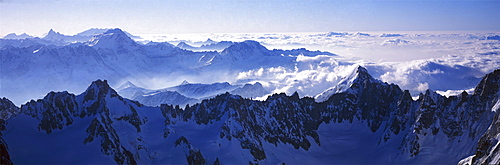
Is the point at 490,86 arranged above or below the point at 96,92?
below

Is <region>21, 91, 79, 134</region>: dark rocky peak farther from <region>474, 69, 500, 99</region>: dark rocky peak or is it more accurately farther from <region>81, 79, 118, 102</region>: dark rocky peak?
<region>474, 69, 500, 99</region>: dark rocky peak

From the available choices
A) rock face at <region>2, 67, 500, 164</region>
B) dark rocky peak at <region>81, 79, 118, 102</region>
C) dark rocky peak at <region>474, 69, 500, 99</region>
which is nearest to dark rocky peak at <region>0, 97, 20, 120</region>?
rock face at <region>2, 67, 500, 164</region>

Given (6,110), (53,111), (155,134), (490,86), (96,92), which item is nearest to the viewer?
(53,111)

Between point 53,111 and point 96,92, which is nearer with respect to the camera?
point 53,111

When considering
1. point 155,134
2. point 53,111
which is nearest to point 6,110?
point 53,111

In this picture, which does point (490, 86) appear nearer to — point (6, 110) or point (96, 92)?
point (96, 92)

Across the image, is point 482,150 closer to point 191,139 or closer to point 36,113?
point 191,139

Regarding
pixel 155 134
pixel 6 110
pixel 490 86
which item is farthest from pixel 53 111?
pixel 490 86

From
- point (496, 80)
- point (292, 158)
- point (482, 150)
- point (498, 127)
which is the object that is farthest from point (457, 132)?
point (482, 150)

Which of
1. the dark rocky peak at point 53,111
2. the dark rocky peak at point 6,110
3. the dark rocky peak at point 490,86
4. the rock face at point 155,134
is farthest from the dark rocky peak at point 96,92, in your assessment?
the dark rocky peak at point 490,86

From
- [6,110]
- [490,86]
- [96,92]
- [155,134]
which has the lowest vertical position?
[155,134]

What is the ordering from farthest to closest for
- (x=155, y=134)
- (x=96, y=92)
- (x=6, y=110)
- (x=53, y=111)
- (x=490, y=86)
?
(x=490, y=86), (x=155, y=134), (x=96, y=92), (x=6, y=110), (x=53, y=111)
